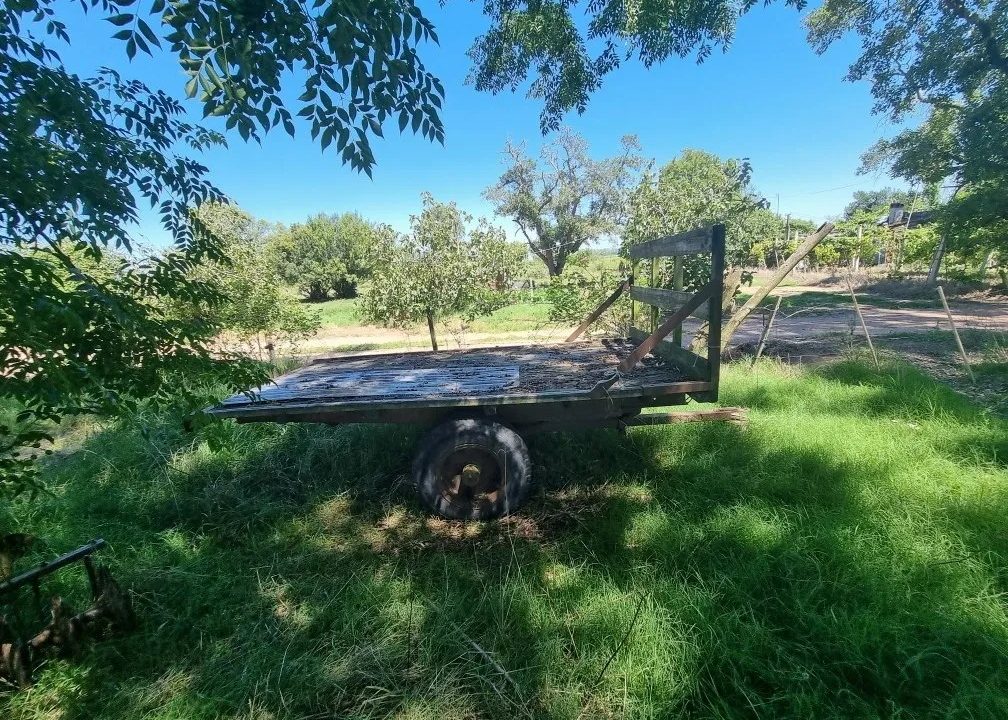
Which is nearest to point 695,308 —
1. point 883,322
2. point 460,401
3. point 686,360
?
point 686,360

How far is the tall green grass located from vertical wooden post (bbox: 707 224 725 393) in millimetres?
941

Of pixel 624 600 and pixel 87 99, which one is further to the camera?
pixel 624 600

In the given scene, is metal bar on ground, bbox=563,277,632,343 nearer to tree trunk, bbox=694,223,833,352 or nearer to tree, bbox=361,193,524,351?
tree trunk, bbox=694,223,833,352

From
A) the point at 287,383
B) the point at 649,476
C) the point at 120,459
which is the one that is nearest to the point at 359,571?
the point at 287,383

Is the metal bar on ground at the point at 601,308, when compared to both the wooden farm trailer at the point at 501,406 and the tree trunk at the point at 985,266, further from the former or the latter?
the tree trunk at the point at 985,266

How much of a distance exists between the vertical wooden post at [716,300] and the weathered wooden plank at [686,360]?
6cm

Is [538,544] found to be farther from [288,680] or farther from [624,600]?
[288,680]

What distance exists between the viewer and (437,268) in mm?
7641

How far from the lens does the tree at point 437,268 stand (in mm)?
7660

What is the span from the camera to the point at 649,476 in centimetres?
368

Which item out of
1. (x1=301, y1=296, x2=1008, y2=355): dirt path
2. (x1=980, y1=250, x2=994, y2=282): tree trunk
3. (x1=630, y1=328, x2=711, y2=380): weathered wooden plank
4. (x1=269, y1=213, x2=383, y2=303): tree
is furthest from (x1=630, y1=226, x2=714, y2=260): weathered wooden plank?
(x1=269, y1=213, x2=383, y2=303): tree

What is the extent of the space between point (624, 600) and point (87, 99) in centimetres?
324

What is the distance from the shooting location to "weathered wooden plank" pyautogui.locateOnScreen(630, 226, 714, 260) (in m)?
2.97

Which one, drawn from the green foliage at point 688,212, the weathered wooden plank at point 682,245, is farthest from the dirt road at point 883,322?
the weathered wooden plank at point 682,245
